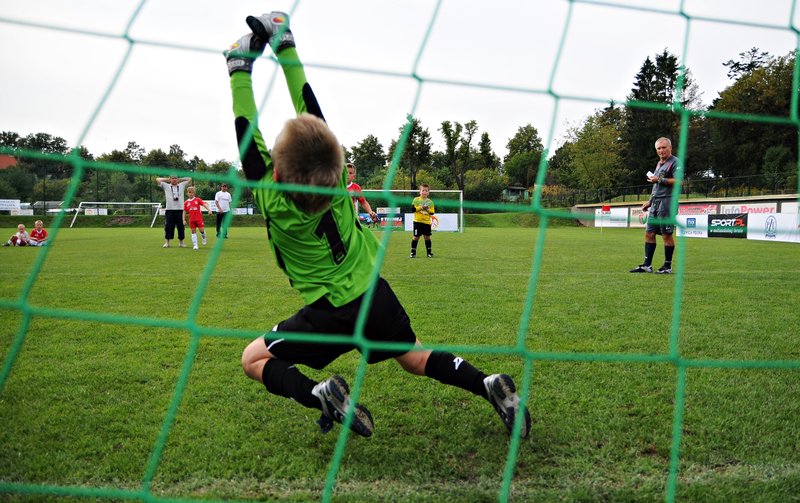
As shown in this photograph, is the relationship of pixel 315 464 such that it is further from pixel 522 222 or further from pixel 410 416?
pixel 522 222

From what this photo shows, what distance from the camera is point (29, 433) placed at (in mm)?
2230

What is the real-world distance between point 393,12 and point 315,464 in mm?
2173

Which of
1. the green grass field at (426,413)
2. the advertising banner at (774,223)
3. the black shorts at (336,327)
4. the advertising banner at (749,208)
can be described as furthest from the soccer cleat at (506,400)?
the advertising banner at (749,208)

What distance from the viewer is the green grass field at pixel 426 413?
1.89 meters

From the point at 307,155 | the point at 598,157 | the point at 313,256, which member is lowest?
the point at 313,256

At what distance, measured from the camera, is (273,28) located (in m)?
1.95

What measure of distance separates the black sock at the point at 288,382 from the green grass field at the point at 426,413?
0.72ft

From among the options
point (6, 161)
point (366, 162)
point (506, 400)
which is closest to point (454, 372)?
point (506, 400)

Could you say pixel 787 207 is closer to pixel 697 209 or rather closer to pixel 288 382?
pixel 697 209

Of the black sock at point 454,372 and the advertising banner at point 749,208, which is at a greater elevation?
the advertising banner at point 749,208

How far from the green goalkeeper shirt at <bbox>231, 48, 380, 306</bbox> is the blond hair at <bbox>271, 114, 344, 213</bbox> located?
0.29ft

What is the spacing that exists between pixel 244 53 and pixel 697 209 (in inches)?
819

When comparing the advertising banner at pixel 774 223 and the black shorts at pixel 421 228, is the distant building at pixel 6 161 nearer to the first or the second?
the black shorts at pixel 421 228

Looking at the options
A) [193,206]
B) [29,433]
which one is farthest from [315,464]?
[193,206]
